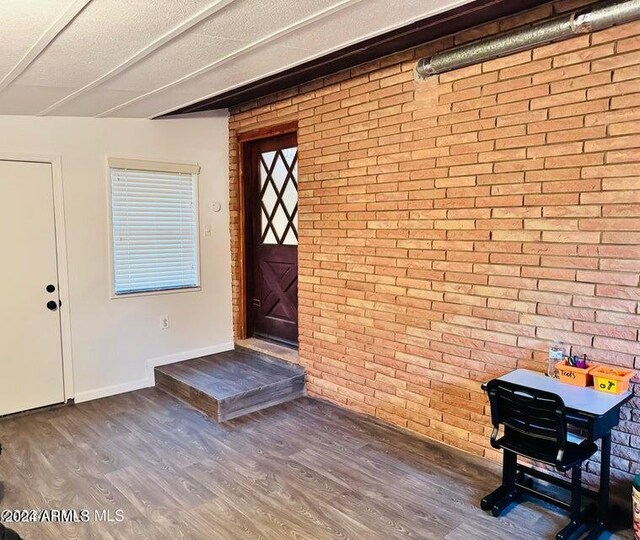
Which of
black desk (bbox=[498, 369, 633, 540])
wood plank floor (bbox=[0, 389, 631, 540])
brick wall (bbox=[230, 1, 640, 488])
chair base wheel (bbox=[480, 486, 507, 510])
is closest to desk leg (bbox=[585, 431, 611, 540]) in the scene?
black desk (bbox=[498, 369, 633, 540])

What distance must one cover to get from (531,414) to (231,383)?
8.33ft

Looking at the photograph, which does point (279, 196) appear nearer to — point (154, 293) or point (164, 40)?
point (154, 293)

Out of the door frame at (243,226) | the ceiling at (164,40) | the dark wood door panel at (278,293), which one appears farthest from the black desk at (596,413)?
the door frame at (243,226)

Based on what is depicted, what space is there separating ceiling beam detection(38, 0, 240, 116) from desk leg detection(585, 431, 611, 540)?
2.81 m

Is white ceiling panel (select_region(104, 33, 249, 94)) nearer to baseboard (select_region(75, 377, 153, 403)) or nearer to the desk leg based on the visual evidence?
baseboard (select_region(75, 377, 153, 403))

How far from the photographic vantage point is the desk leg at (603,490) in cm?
238

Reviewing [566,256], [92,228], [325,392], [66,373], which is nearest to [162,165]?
[92,228]

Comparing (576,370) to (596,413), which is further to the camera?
(576,370)

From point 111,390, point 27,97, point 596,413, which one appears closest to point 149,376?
point 111,390

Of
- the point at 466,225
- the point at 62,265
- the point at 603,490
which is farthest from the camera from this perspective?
the point at 62,265

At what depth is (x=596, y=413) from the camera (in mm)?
2141

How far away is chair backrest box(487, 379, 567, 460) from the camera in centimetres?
222

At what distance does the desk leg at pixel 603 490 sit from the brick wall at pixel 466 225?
8.4 inches

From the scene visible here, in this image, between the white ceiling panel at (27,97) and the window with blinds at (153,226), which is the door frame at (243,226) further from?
the white ceiling panel at (27,97)
